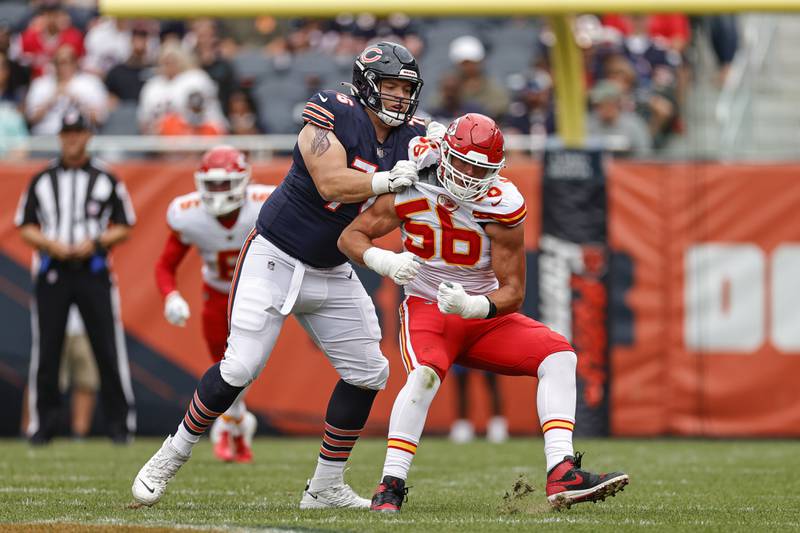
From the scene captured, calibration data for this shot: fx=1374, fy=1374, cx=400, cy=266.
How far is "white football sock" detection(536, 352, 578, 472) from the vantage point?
16.9 feet

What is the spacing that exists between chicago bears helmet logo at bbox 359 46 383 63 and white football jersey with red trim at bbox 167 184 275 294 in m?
2.19

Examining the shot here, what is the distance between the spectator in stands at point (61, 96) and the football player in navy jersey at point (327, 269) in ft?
22.2

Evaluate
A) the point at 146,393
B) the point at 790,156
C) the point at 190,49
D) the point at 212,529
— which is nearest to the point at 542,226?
the point at 790,156

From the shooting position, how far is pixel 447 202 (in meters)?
5.21

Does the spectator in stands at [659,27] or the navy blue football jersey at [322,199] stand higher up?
the spectator in stands at [659,27]

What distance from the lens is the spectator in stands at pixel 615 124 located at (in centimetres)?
1100

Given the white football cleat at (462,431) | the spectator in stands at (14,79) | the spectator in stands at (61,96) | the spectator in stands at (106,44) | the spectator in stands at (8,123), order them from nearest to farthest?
the white football cleat at (462,431) → the spectator in stands at (8,123) → the spectator in stands at (61,96) → the spectator in stands at (14,79) → the spectator in stands at (106,44)

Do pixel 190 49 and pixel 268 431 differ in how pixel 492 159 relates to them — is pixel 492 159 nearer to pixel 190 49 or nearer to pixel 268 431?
pixel 268 431

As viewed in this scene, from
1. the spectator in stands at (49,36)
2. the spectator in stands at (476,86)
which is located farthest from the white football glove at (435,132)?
the spectator in stands at (49,36)

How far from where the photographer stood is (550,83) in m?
12.4

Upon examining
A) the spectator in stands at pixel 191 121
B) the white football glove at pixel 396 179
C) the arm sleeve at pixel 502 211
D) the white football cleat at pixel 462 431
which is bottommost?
the white football cleat at pixel 462 431

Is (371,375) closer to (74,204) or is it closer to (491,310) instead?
(491,310)

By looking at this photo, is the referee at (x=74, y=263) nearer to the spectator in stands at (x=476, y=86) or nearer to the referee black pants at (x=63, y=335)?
the referee black pants at (x=63, y=335)

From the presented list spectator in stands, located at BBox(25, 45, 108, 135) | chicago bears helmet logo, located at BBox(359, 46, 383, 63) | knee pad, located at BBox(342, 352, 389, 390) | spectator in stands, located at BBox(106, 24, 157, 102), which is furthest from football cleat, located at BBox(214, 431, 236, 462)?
spectator in stands, located at BBox(106, 24, 157, 102)
